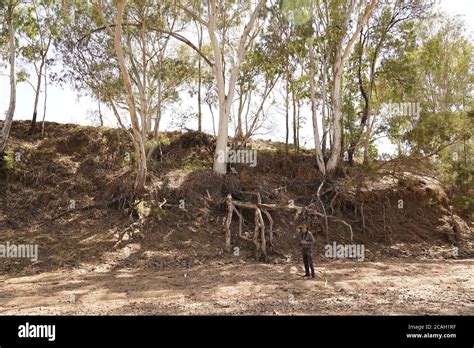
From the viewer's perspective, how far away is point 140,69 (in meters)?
19.9

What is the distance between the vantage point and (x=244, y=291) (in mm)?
9227

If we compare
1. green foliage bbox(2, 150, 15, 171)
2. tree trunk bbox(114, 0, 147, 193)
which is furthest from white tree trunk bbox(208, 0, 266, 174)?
green foliage bbox(2, 150, 15, 171)

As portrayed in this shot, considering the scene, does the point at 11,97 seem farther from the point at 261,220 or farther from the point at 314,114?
the point at 314,114

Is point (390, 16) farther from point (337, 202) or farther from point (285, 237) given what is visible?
point (285, 237)

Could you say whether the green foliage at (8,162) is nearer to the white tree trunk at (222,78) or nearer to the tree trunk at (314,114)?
the white tree trunk at (222,78)

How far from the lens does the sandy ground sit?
7762 millimetres

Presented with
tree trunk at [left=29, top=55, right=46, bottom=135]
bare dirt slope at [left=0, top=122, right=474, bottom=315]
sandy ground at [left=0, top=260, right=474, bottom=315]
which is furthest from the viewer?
tree trunk at [left=29, top=55, right=46, bottom=135]

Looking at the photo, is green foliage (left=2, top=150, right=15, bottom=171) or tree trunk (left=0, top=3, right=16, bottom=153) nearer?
green foliage (left=2, top=150, right=15, bottom=171)

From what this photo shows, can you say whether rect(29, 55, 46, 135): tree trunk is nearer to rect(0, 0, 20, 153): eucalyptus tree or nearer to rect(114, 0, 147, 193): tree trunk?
rect(0, 0, 20, 153): eucalyptus tree

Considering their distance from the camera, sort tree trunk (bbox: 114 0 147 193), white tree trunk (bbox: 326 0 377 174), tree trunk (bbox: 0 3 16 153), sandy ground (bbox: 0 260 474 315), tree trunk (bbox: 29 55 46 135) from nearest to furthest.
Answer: sandy ground (bbox: 0 260 474 315), tree trunk (bbox: 114 0 147 193), white tree trunk (bbox: 326 0 377 174), tree trunk (bbox: 0 3 16 153), tree trunk (bbox: 29 55 46 135)

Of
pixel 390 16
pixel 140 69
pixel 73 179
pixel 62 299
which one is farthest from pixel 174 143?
pixel 62 299

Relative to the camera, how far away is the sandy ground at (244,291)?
306 inches

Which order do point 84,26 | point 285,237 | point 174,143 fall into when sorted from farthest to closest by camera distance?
point 174,143
point 84,26
point 285,237

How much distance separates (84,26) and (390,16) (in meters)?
12.3
